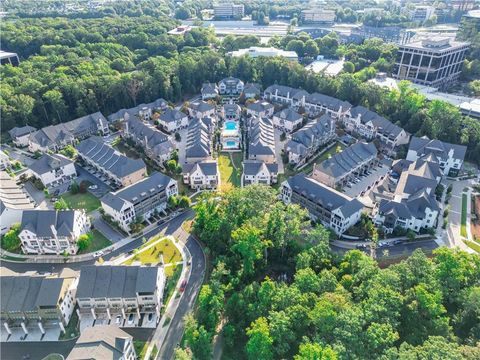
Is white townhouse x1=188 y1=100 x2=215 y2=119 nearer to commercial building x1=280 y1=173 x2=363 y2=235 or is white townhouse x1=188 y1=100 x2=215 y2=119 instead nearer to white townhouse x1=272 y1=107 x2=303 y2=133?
white townhouse x1=272 y1=107 x2=303 y2=133

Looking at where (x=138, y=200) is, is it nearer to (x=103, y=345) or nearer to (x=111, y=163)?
(x=111, y=163)

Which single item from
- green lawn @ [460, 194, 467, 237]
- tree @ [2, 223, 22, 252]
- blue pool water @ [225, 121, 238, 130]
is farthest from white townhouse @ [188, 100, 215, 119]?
green lawn @ [460, 194, 467, 237]

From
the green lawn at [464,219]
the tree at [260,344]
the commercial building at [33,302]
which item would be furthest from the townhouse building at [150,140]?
the green lawn at [464,219]

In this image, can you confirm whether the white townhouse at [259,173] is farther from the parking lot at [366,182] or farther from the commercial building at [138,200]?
the parking lot at [366,182]

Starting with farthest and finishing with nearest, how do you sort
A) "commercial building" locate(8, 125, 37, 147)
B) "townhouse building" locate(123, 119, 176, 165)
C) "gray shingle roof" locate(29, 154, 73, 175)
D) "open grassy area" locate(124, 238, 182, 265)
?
1. "commercial building" locate(8, 125, 37, 147)
2. "townhouse building" locate(123, 119, 176, 165)
3. "gray shingle roof" locate(29, 154, 73, 175)
4. "open grassy area" locate(124, 238, 182, 265)

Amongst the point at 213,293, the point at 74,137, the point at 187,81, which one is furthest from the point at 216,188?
the point at 187,81

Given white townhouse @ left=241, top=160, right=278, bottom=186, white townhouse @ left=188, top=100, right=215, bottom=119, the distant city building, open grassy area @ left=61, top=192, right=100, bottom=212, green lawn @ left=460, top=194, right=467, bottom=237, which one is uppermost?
the distant city building

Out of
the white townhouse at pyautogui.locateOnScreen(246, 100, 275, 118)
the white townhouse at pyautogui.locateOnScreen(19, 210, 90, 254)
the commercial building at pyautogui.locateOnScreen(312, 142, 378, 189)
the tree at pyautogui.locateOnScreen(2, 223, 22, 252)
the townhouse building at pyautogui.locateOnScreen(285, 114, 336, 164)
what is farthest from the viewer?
the white townhouse at pyautogui.locateOnScreen(246, 100, 275, 118)
